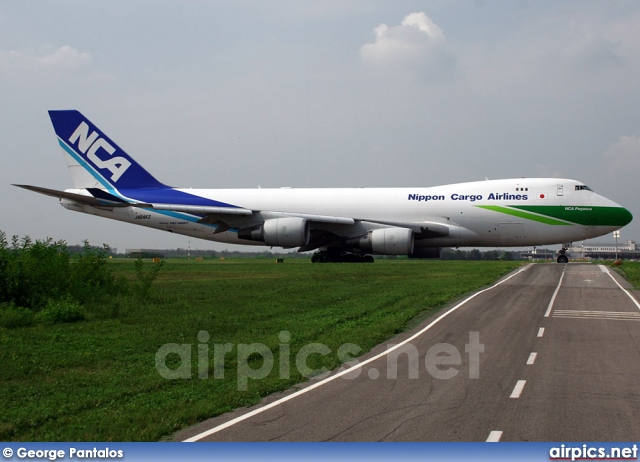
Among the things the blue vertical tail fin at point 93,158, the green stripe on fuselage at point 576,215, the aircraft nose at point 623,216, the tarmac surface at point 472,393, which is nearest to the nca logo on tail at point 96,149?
the blue vertical tail fin at point 93,158

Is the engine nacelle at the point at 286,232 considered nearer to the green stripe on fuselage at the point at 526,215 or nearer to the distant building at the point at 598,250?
the green stripe on fuselage at the point at 526,215

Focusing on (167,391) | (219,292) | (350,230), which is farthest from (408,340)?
(350,230)

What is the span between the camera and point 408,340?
13.9m

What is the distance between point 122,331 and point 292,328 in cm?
394

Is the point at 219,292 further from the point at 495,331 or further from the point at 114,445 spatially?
the point at 114,445

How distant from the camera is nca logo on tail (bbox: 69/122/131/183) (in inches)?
1731

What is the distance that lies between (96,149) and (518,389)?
133 ft

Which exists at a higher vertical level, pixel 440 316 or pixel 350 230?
pixel 350 230

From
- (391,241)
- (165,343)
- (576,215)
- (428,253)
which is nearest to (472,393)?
(165,343)

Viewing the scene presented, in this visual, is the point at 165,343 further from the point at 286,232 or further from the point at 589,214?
the point at 589,214

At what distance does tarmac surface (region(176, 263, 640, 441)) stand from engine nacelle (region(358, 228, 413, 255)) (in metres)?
20.1

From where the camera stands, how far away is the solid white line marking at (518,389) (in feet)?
29.1

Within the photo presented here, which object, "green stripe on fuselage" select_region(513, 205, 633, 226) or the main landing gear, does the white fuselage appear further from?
the main landing gear

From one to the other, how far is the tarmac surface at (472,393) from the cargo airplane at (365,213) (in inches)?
889
